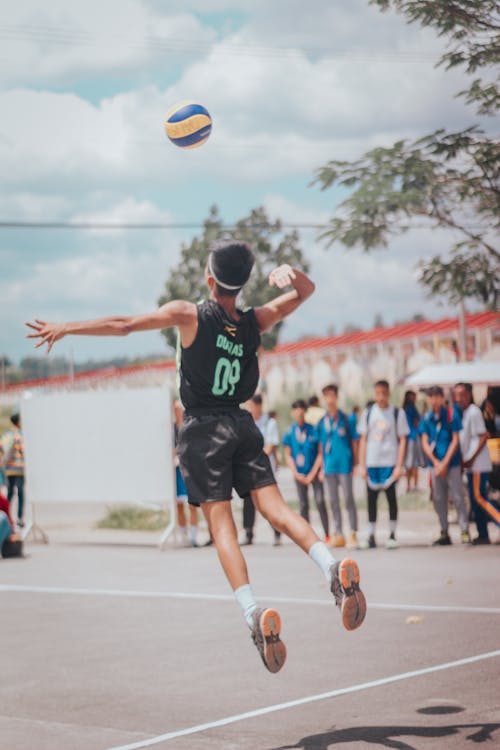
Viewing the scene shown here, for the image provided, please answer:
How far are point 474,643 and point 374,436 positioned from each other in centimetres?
749

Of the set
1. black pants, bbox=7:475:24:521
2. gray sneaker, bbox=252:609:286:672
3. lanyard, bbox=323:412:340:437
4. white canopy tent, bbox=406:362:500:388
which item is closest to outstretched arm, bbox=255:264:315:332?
gray sneaker, bbox=252:609:286:672

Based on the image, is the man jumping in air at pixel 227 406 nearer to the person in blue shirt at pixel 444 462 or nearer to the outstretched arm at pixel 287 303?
the outstretched arm at pixel 287 303

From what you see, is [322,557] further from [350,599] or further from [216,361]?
[216,361]

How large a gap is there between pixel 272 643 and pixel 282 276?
1.91 metres

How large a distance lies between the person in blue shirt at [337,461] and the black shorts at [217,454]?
920 cm

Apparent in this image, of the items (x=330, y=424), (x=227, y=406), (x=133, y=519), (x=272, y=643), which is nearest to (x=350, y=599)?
(x=272, y=643)

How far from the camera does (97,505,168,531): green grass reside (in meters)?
21.5

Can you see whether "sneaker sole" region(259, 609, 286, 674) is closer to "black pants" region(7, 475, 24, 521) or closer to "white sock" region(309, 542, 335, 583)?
"white sock" region(309, 542, 335, 583)

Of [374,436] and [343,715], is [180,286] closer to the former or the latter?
[374,436]

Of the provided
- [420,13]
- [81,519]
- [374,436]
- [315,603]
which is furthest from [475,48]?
A: [81,519]

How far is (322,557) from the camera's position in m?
6.57

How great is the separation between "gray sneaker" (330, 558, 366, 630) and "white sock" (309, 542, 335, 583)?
0.10 metres

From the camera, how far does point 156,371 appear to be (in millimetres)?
57656

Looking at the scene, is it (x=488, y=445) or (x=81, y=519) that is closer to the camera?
(x=488, y=445)
